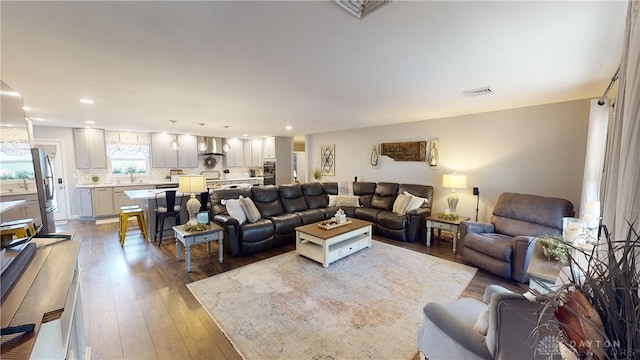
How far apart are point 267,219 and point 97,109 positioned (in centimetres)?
321

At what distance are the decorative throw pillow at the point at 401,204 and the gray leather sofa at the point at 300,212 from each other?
133 millimetres

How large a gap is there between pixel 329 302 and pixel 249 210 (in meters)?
2.20

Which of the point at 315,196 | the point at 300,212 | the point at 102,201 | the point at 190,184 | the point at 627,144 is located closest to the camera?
the point at 627,144

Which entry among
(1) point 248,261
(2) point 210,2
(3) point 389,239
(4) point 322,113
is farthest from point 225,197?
(2) point 210,2

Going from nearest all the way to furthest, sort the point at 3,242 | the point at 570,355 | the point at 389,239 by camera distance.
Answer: the point at 570,355 < the point at 3,242 < the point at 389,239

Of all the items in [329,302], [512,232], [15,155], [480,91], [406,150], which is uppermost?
[480,91]

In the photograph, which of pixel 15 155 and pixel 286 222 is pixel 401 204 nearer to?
pixel 286 222

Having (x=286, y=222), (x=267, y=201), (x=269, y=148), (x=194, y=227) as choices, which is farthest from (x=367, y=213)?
(x=269, y=148)

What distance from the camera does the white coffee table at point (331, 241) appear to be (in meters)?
3.41

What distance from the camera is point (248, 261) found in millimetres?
3605

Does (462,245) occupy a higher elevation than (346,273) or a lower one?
higher

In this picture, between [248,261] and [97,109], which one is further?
[97,109]

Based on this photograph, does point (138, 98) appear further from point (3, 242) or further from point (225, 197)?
point (3, 242)

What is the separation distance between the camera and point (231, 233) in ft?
12.2
